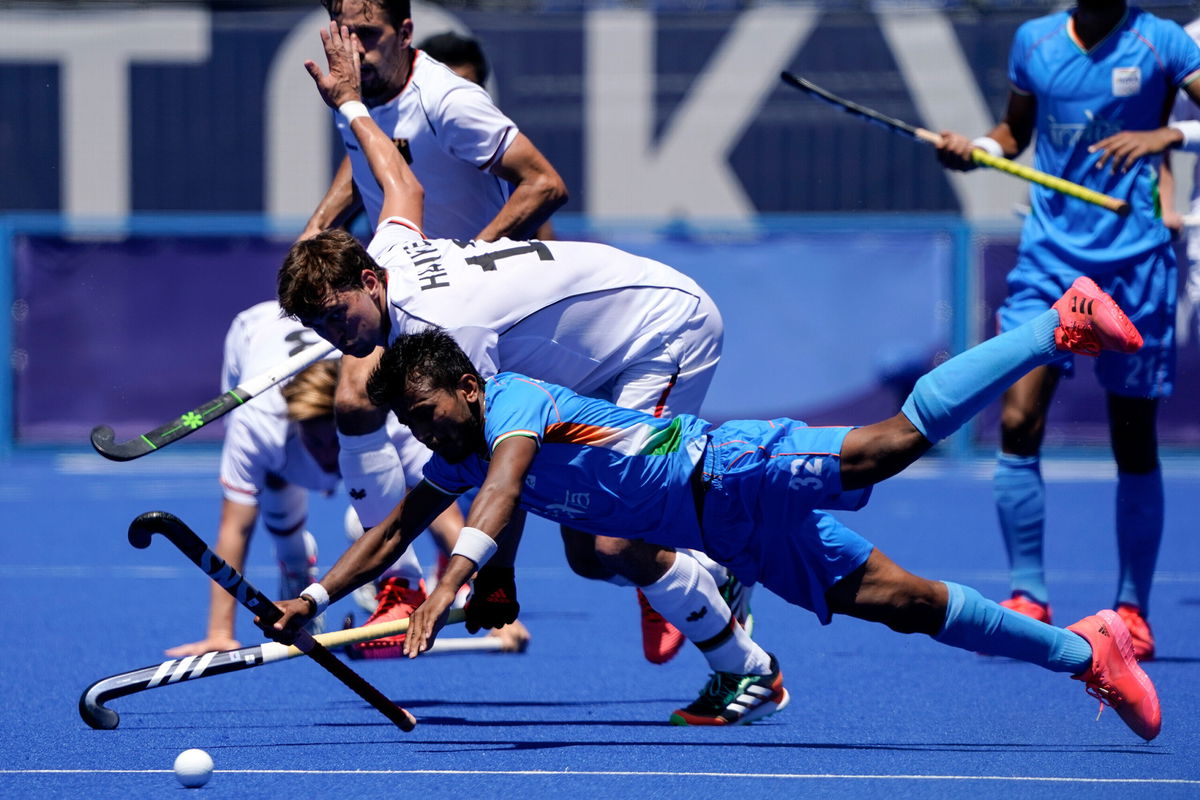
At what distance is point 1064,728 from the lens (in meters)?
4.29

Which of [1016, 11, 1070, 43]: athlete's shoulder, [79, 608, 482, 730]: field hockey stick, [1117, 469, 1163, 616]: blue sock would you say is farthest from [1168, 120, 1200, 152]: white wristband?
[79, 608, 482, 730]: field hockey stick

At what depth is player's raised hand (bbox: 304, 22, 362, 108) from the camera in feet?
15.8

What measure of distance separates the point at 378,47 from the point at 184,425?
1.16m

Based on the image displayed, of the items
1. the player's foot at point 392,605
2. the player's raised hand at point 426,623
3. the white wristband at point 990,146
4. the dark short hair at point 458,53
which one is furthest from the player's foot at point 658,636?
the dark short hair at point 458,53

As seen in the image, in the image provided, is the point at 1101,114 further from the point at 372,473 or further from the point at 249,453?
the point at 249,453

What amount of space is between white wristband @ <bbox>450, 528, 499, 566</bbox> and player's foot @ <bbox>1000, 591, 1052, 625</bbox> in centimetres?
217

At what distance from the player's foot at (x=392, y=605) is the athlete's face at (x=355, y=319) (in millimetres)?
1009

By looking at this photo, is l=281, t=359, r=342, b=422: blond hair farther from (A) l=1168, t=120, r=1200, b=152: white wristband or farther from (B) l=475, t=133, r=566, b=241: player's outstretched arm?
(A) l=1168, t=120, r=1200, b=152: white wristband

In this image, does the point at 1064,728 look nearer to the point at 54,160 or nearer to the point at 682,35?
the point at 682,35

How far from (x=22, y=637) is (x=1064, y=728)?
334 cm

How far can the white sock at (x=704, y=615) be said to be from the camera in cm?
432

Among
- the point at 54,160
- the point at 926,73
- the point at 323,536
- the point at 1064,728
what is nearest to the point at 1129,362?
the point at 1064,728

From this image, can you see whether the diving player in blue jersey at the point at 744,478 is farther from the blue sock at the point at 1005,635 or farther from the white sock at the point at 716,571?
the white sock at the point at 716,571

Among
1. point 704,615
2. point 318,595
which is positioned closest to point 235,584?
point 318,595
